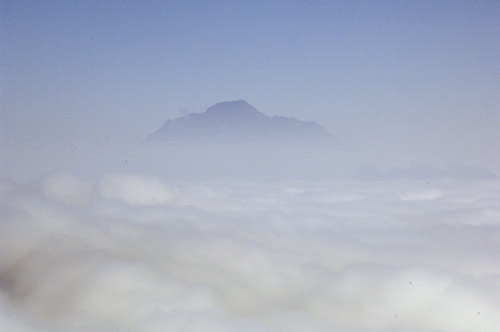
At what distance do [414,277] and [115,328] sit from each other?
40796 mm

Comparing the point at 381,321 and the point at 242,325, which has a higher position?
the point at 242,325

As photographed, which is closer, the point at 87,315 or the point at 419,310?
the point at 87,315

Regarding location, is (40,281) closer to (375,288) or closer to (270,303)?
(270,303)

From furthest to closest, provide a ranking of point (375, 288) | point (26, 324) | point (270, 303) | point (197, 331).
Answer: point (375, 288)
point (270, 303)
point (26, 324)
point (197, 331)

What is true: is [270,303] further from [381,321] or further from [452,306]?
[452,306]

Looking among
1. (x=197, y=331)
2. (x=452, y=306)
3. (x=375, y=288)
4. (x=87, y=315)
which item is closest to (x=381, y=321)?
(x=375, y=288)

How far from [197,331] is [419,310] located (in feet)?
117

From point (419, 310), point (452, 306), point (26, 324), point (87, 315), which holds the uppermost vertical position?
point (26, 324)

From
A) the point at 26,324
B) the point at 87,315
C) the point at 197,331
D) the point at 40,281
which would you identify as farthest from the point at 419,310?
the point at 40,281

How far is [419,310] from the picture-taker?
176 ft

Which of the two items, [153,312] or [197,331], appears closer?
[197,331]

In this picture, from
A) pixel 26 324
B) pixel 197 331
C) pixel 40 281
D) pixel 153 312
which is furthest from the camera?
pixel 40 281

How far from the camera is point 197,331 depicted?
34.9 m

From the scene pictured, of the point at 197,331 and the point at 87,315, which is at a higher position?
the point at 197,331
